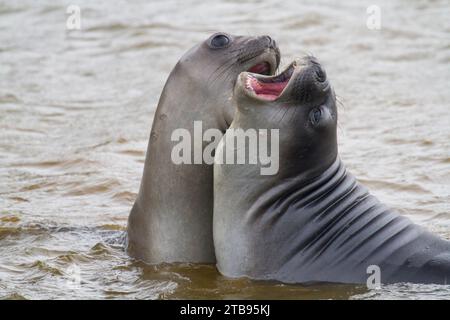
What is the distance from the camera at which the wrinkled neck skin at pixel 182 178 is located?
8.09 metres

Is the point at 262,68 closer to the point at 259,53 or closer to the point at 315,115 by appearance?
the point at 259,53

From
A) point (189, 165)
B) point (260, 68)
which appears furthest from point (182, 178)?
point (260, 68)

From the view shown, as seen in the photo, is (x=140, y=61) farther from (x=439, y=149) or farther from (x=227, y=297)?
(x=227, y=297)

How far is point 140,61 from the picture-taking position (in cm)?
1736

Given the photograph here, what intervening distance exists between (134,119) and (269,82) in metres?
6.67

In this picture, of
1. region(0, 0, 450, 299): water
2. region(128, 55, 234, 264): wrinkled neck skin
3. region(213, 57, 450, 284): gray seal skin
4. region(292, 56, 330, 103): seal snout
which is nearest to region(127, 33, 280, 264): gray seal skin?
region(128, 55, 234, 264): wrinkled neck skin

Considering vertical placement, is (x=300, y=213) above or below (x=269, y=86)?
below

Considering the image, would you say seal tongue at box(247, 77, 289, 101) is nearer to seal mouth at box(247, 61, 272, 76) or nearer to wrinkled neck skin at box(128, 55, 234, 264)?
wrinkled neck skin at box(128, 55, 234, 264)

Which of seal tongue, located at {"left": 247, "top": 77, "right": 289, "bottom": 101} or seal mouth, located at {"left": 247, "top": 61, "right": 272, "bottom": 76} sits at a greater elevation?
seal mouth, located at {"left": 247, "top": 61, "right": 272, "bottom": 76}

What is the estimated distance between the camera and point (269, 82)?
7.79 m

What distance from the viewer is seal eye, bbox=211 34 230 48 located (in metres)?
8.34

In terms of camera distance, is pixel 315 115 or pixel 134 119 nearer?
pixel 315 115

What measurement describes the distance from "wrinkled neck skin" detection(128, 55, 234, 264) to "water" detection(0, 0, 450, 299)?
0.23m

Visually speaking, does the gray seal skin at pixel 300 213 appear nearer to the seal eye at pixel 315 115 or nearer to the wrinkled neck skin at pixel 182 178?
the seal eye at pixel 315 115
